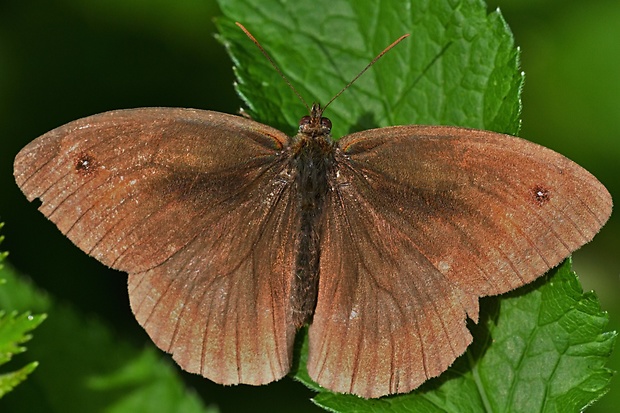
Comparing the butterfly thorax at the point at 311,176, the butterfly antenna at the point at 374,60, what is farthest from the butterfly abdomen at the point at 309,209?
the butterfly antenna at the point at 374,60

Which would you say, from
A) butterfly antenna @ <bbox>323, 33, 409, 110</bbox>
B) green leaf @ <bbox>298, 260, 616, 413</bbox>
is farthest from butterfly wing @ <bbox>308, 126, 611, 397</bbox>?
butterfly antenna @ <bbox>323, 33, 409, 110</bbox>

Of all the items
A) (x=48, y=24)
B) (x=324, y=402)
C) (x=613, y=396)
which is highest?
(x=48, y=24)

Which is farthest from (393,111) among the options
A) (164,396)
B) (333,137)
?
(164,396)

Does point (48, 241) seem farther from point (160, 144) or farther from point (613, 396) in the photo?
point (613, 396)

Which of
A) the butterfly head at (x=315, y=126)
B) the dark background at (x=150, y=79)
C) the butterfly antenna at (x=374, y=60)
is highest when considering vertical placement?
the dark background at (x=150, y=79)

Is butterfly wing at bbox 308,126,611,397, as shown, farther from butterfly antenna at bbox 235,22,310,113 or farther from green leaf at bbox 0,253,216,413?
green leaf at bbox 0,253,216,413

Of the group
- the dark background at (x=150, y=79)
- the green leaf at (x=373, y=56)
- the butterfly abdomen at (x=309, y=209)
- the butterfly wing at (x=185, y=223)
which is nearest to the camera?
the butterfly wing at (x=185, y=223)

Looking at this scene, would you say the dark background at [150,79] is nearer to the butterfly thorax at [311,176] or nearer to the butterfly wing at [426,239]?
the butterfly thorax at [311,176]
